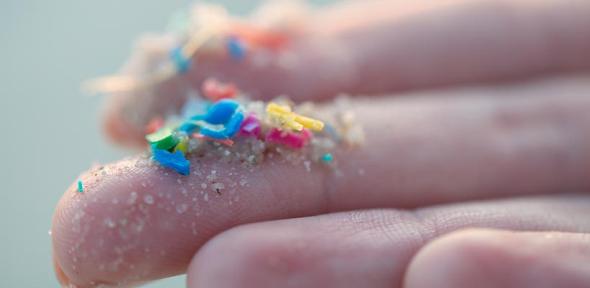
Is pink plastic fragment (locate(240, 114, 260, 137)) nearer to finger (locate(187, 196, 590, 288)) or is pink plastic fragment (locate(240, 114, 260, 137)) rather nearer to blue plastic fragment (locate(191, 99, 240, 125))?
blue plastic fragment (locate(191, 99, 240, 125))

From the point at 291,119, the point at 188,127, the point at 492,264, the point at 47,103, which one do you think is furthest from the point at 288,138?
the point at 47,103

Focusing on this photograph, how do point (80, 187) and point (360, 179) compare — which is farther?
point (360, 179)

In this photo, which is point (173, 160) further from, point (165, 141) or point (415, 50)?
point (415, 50)

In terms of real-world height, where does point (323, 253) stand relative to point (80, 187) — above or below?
below

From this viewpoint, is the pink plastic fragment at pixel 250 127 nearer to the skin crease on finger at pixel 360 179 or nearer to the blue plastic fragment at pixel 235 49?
the skin crease on finger at pixel 360 179

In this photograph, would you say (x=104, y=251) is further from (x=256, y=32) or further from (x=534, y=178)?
(x=534, y=178)

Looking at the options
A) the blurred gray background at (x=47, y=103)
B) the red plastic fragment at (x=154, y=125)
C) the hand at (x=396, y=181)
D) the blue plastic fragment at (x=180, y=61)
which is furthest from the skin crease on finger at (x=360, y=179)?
the blurred gray background at (x=47, y=103)

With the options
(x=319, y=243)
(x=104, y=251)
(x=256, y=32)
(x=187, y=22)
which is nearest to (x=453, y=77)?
(x=256, y=32)
